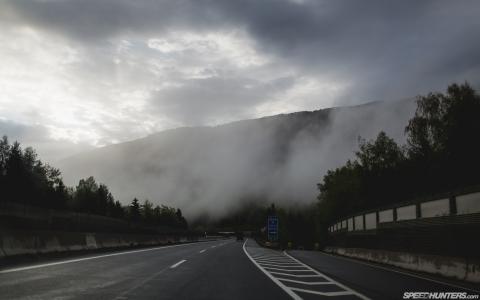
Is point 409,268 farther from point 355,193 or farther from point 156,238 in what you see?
point 355,193

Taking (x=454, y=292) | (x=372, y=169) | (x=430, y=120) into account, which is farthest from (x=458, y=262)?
(x=372, y=169)

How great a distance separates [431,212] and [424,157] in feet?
183

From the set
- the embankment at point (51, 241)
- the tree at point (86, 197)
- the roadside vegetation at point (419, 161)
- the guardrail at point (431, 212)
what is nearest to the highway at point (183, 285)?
the guardrail at point (431, 212)

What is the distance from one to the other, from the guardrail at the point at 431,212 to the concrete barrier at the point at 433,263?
1.21 meters

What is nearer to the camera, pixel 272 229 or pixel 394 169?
pixel 272 229

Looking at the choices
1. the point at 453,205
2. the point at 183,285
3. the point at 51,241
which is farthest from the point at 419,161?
the point at 183,285

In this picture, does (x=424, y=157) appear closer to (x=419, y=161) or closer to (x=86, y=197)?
(x=419, y=161)

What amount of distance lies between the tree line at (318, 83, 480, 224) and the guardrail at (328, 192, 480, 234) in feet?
84.5

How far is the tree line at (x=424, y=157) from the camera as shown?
59.5 m

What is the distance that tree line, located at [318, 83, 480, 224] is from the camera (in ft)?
195

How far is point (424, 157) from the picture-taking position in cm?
6744

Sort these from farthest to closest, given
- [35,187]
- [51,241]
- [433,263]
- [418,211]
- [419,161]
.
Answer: [35,187] < [419,161] < [51,241] < [418,211] < [433,263]

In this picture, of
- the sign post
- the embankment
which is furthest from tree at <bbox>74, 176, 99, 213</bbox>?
the embankment

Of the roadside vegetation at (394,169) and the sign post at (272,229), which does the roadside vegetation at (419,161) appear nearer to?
the roadside vegetation at (394,169)
